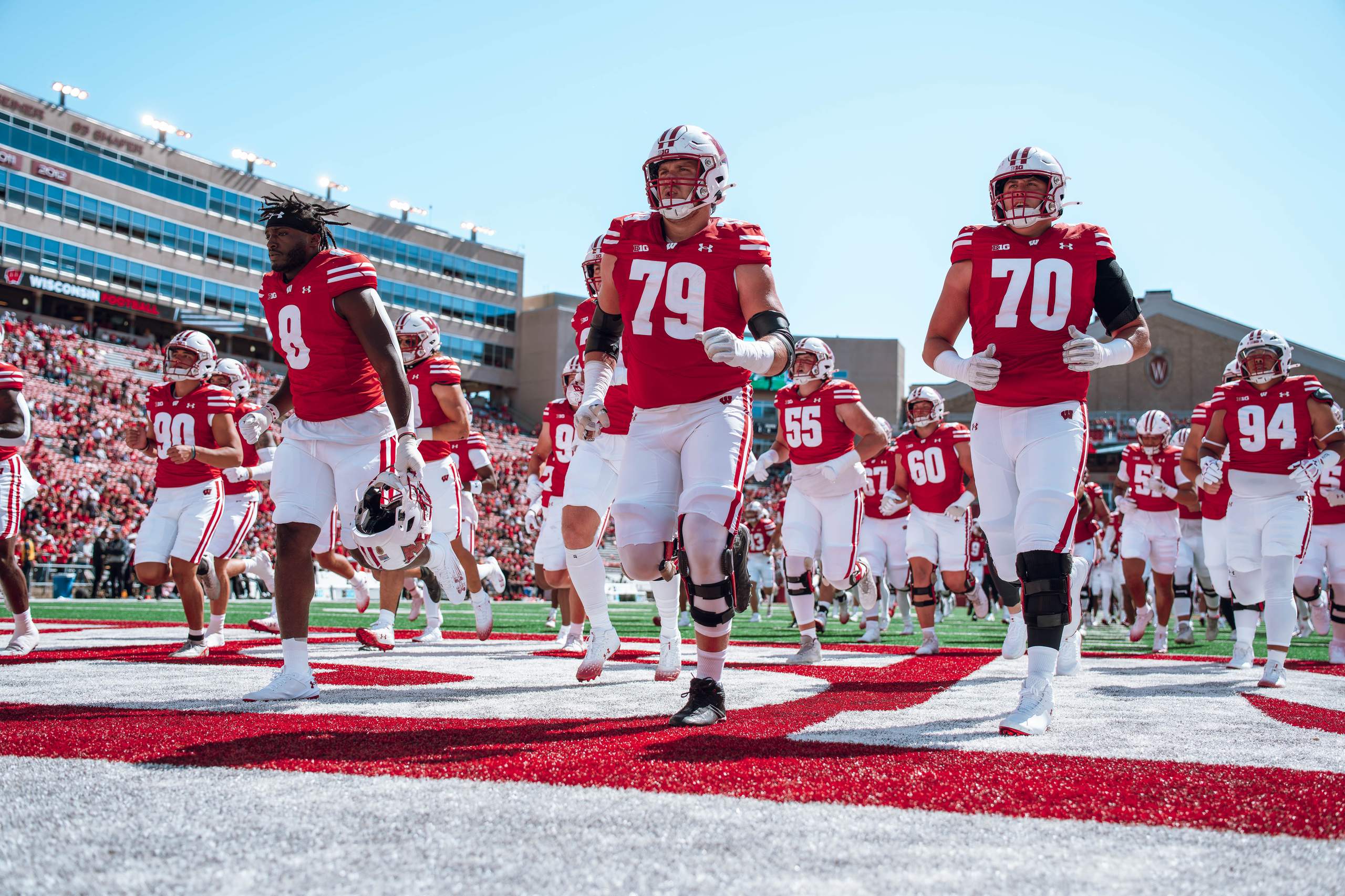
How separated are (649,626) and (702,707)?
32.9 ft

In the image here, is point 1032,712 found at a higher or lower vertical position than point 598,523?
lower

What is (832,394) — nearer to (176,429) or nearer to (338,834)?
(176,429)

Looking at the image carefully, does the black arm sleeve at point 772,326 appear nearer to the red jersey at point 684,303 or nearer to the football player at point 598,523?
the red jersey at point 684,303

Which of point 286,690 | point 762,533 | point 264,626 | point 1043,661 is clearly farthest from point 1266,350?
point 762,533

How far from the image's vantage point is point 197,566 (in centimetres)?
747

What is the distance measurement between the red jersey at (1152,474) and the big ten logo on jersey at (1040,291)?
263 inches

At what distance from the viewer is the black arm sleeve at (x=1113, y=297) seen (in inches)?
185

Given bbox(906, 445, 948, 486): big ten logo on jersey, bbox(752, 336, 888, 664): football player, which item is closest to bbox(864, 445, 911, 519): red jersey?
bbox(906, 445, 948, 486): big ten logo on jersey

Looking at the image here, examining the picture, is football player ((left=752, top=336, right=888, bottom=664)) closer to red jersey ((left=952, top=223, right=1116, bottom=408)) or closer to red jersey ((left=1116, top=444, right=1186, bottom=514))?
red jersey ((left=952, top=223, right=1116, bottom=408))

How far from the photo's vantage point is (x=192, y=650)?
7.05m

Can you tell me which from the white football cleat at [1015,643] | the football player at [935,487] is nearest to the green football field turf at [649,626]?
the football player at [935,487]

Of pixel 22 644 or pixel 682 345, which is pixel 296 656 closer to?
pixel 682 345

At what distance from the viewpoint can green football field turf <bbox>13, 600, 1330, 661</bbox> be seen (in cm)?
1092

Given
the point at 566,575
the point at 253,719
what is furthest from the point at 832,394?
the point at 253,719
